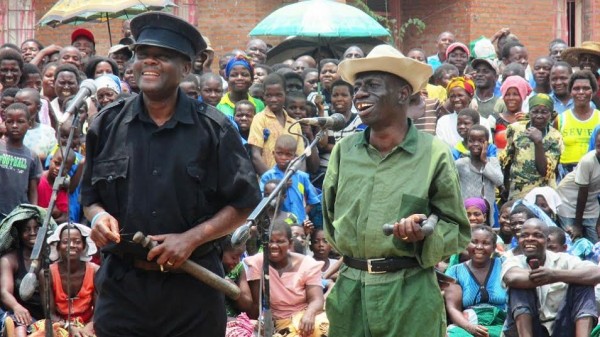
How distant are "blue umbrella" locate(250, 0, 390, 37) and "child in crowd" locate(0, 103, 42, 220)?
14.9ft

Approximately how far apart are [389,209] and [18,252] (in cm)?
447

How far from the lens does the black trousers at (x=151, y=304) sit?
5.63 m

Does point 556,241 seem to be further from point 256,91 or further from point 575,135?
point 256,91

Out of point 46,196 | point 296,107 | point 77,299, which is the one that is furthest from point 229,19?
point 77,299

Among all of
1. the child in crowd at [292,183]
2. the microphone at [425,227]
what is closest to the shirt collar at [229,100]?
the child in crowd at [292,183]

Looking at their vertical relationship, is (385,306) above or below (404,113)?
below

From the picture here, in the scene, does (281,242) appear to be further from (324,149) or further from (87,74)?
(87,74)

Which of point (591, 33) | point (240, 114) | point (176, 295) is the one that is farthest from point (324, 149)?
point (591, 33)

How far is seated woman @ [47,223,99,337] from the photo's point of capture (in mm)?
9625

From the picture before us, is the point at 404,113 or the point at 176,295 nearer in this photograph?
the point at 176,295

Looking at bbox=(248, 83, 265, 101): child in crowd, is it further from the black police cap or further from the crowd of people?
the black police cap

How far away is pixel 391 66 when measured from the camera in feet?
21.1

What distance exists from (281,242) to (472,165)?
2732 mm

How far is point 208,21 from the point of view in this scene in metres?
19.2
